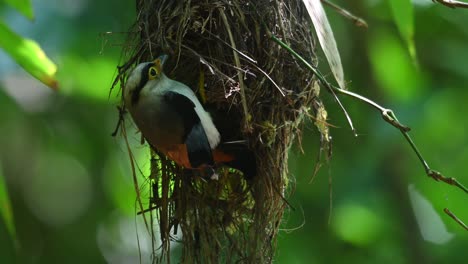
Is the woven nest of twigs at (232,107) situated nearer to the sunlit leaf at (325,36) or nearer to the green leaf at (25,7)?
the sunlit leaf at (325,36)

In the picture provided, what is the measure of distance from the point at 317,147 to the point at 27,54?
1.97 meters

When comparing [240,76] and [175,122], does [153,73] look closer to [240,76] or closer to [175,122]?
[175,122]

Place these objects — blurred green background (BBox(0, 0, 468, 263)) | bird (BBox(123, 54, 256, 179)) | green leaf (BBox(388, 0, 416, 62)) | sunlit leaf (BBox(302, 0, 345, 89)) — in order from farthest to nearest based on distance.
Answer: blurred green background (BBox(0, 0, 468, 263)), bird (BBox(123, 54, 256, 179)), green leaf (BBox(388, 0, 416, 62)), sunlit leaf (BBox(302, 0, 345, 89))

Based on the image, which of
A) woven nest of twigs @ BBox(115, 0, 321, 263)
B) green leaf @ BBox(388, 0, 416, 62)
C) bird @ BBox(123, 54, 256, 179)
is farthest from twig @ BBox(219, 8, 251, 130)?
green leaf @ BBox(388, 0, 416, 62)

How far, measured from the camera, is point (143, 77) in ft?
8.77

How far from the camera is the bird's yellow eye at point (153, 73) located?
105 inches

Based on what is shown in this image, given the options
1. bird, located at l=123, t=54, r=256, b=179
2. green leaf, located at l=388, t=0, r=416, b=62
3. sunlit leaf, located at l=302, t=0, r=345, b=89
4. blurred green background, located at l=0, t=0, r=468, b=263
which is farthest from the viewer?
blurred green background, located at l=0, t=0, r=468, b=263

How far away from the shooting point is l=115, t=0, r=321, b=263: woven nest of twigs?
9.05 ft

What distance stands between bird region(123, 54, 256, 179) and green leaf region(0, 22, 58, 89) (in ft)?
0.87

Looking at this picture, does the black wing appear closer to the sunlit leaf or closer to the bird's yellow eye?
the bird's yellow eye

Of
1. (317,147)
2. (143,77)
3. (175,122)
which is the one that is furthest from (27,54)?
(317,147)

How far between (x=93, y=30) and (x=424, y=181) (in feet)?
6.65

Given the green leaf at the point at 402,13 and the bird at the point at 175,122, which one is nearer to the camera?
the green leaf at the point at 402,13

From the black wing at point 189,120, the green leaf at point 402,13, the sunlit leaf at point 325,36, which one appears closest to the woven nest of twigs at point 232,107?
the black wing at point 189,120
